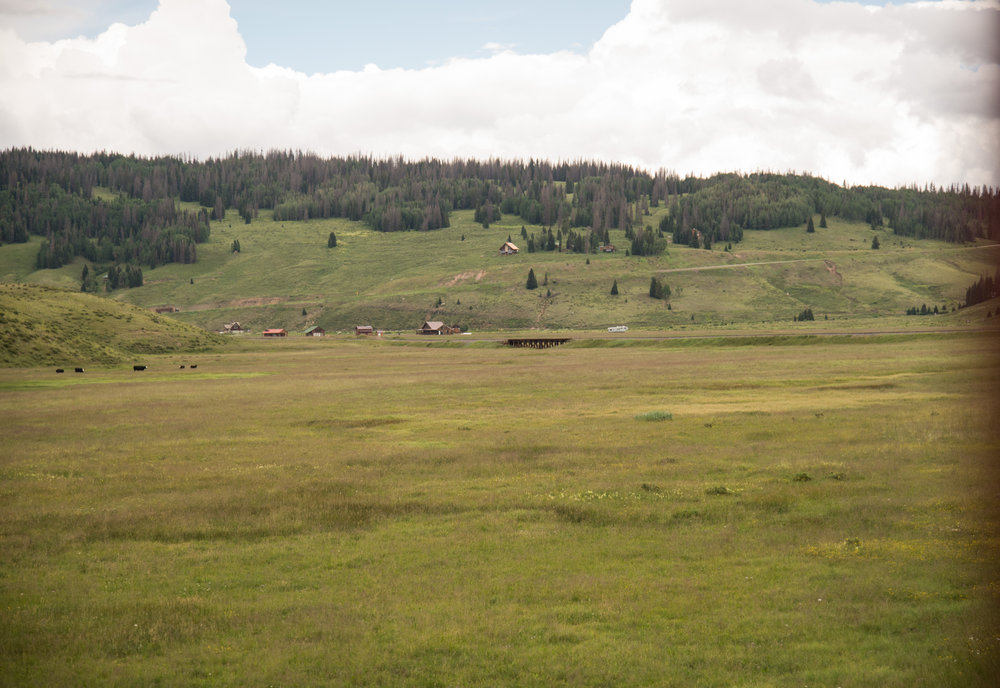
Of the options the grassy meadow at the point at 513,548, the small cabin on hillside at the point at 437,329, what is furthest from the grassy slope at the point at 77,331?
the small cabin on hillside at the point at 437,329

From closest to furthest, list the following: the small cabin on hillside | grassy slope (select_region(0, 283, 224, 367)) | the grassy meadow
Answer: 1. the grassy meadow
2. grassy slope (select_region(0, 283, 224, 367))
3. the small cabin on hillside

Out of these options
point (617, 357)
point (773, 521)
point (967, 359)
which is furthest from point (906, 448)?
point (617, 357)

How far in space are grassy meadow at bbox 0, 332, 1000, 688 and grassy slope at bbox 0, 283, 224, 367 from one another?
54.7 metres

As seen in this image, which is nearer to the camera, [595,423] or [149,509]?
[149,509]

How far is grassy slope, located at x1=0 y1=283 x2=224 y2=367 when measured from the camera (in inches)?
3561

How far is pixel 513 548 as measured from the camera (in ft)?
61.6

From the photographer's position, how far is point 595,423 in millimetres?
38625

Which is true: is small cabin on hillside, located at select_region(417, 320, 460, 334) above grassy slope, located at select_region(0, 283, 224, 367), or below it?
below

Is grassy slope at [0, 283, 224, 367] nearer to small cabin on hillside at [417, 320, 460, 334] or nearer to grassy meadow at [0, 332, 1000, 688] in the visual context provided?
grassy meadow at [0, 332, 1000, 688]

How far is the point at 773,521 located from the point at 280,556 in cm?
1208

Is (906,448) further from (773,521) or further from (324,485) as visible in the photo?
(324,485)

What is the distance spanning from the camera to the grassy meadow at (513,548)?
42.0ft

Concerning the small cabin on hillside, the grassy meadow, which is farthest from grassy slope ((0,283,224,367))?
the small cabin on hillside

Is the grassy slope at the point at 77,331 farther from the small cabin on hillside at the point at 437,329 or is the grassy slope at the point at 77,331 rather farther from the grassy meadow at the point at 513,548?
the small cabin on hillside at the point at 437,329
